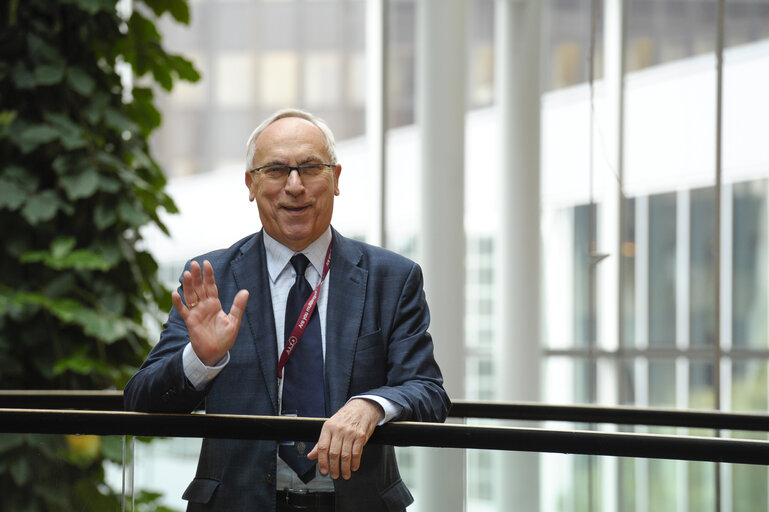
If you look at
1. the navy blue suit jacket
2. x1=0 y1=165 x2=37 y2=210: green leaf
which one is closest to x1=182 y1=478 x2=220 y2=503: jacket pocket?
the navy blue suit jacket

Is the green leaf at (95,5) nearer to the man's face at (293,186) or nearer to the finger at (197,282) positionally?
the man's face at (293,186)

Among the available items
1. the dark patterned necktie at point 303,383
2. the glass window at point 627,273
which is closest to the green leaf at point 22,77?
the dark patterned necktie at point 303,383

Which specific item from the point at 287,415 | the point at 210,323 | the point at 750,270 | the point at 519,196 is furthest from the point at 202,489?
the point at 750,270

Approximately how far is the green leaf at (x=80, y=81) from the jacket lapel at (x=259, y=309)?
242cm

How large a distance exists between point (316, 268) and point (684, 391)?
6.52 meters

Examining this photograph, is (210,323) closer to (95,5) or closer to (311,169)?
(311,169)

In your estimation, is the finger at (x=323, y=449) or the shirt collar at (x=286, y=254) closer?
the finger at (x=323, y=449)

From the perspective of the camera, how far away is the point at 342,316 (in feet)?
8.85

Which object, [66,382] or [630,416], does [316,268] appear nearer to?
[630,416]

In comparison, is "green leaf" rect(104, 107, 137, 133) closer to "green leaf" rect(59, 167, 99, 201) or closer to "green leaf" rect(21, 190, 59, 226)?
"green leaf" rect(59, 167, 99, 201)

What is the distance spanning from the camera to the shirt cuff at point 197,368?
251 cm

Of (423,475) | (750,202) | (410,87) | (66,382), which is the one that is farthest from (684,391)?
(423,475)

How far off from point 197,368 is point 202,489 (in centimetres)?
40

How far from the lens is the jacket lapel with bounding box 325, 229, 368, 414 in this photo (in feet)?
8.69
